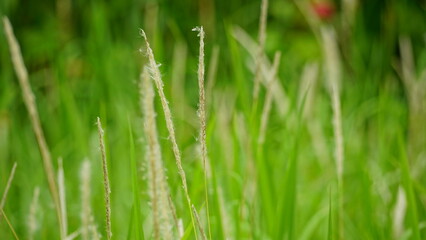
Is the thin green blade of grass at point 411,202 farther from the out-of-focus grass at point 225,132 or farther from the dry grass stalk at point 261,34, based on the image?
the dry grass stalk at point 261,34

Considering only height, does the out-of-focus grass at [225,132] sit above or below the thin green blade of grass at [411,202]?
above

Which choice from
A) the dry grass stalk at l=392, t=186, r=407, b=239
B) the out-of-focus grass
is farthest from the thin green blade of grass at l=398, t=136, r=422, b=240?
the dry grass stalk at l=392, t=186, r=407, b=239

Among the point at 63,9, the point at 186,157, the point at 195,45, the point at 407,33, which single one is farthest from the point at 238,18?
the point at 186,157

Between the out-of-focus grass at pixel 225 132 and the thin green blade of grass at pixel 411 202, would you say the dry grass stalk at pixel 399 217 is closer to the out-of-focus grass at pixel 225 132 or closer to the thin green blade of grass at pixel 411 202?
the out-of-focus grass at pixel 225 132

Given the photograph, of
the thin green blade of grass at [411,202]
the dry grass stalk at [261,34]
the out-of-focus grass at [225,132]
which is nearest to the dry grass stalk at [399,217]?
the out-of-focus grass at [225,132]

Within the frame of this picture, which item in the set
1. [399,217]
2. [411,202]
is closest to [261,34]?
[411,202]

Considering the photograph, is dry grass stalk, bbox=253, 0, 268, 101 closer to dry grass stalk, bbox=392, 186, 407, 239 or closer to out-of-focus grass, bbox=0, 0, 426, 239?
out-of-focus grass, bbox=0, 0, 426, 239

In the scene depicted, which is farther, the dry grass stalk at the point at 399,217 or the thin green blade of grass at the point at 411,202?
→ the dry grass stalk at the point at 399,217

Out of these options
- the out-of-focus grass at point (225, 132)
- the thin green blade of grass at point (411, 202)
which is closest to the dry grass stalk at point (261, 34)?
the out-of-focus grass at point (225, 132)
